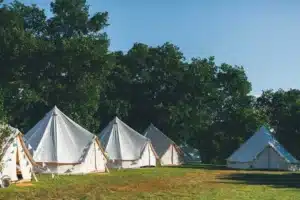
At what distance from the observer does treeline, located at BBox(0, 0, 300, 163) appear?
50062mm

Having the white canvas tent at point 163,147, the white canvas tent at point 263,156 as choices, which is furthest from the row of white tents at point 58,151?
the white canvas tent at point 263,156

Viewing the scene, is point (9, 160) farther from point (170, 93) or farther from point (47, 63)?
point (170, 93)

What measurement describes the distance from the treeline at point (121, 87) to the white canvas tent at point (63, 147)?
903 centimetres

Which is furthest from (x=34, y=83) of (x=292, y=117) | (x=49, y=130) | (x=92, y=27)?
(x=292, y=117)

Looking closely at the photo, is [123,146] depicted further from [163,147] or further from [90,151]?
[163,147]

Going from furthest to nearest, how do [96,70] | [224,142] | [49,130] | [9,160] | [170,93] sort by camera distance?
[224,142], [170,93], [96,70], [49,130], [9,160]

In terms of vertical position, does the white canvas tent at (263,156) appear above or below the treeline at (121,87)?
below

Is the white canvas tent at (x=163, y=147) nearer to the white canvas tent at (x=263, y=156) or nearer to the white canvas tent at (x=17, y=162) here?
the white canvas tent at (x=263, y=156)

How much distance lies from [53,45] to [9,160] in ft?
84.6

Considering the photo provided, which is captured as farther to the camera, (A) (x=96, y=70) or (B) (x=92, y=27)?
(B) (x=92, y=27)

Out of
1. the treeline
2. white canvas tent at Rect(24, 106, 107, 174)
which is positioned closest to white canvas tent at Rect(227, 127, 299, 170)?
the treeline

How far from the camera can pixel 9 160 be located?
26.4 meters

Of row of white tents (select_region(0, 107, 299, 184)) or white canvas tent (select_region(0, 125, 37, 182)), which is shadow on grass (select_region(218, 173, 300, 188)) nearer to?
row of white tents (select_region(0, 107, 299, 184))

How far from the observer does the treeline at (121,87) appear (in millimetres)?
50062
